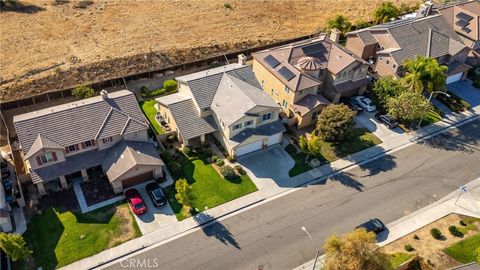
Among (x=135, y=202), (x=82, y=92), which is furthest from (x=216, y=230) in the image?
(x=82, y=92)

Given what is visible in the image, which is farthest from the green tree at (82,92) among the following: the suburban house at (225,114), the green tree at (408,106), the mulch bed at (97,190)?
the green tree at (408,106)

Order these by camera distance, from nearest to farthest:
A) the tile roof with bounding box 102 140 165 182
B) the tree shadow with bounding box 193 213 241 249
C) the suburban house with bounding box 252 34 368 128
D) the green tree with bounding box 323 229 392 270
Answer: the green tree with bounding box 323 229 392 270 → the tree shadow with bounding box 193 213 241 249 → the tile roof with bounding box 102 140 165 182 → the suburban house with bounding box 252 34 368 128

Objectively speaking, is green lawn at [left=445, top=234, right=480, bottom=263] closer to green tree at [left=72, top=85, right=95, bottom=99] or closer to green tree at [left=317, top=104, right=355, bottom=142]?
green tree at [left=317, top=104, right=355, bottom=142]

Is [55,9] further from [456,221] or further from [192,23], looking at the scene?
[456,221]

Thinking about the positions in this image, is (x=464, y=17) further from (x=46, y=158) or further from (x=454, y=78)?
(x=46, y=158)

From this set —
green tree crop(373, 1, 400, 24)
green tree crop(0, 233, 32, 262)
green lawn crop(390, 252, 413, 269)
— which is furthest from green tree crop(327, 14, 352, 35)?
green tree crop(0, 233, 32, 262)

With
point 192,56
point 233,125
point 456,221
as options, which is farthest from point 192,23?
point 456,221
